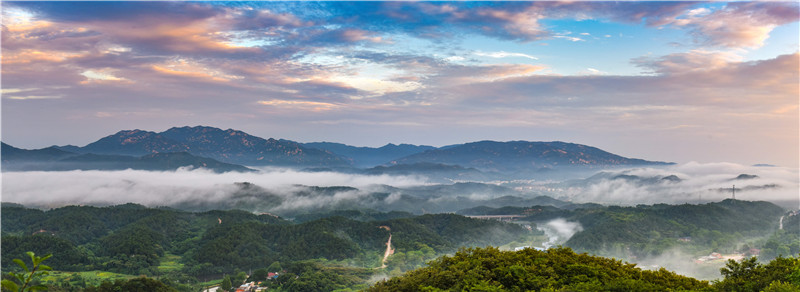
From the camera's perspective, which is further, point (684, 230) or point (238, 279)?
point (684, 230)

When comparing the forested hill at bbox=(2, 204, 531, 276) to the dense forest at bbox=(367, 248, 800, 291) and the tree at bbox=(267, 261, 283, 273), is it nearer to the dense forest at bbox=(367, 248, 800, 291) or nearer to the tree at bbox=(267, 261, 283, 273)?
the tree at bbox=(267, 261, 283, 273)

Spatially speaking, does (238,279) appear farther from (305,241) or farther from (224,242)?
(305,241)

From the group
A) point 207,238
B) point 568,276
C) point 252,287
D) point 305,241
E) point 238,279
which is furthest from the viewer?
point 207,238

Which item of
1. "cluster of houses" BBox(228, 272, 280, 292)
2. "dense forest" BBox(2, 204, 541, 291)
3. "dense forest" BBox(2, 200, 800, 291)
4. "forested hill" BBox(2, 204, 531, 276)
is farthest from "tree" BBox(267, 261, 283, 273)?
"cluster of houses" BBox(228, 272, 280, 292)

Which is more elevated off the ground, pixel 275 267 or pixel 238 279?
pixel 275 267

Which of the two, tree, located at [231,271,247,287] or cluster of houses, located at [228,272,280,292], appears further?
tree, located at [231,271,247,287]

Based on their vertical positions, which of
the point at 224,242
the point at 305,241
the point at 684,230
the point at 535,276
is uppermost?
the point at 535,276

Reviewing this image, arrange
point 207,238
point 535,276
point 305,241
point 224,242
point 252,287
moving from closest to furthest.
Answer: point 535,276
point 252,287
point 224,242
point 305,241
point 207,238

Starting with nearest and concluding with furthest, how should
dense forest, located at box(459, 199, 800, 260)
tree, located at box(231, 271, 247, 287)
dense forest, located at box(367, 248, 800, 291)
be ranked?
dense forest, located at box(367, 248, 800, 291)
tree, located at box(231, 271, 247, 287)
dense forest, located at box(459, 199, 800, 260)

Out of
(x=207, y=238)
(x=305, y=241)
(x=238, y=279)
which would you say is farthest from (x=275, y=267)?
(x=207, y=238)

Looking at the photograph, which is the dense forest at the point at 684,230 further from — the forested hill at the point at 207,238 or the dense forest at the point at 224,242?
the forested hill at the point at 207,238

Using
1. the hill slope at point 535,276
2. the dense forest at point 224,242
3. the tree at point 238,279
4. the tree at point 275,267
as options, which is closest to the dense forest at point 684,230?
the dense forest at point 224,242

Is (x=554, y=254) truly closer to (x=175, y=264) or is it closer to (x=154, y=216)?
(x=175, y=264)

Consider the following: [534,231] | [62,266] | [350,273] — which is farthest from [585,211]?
[62,266]
